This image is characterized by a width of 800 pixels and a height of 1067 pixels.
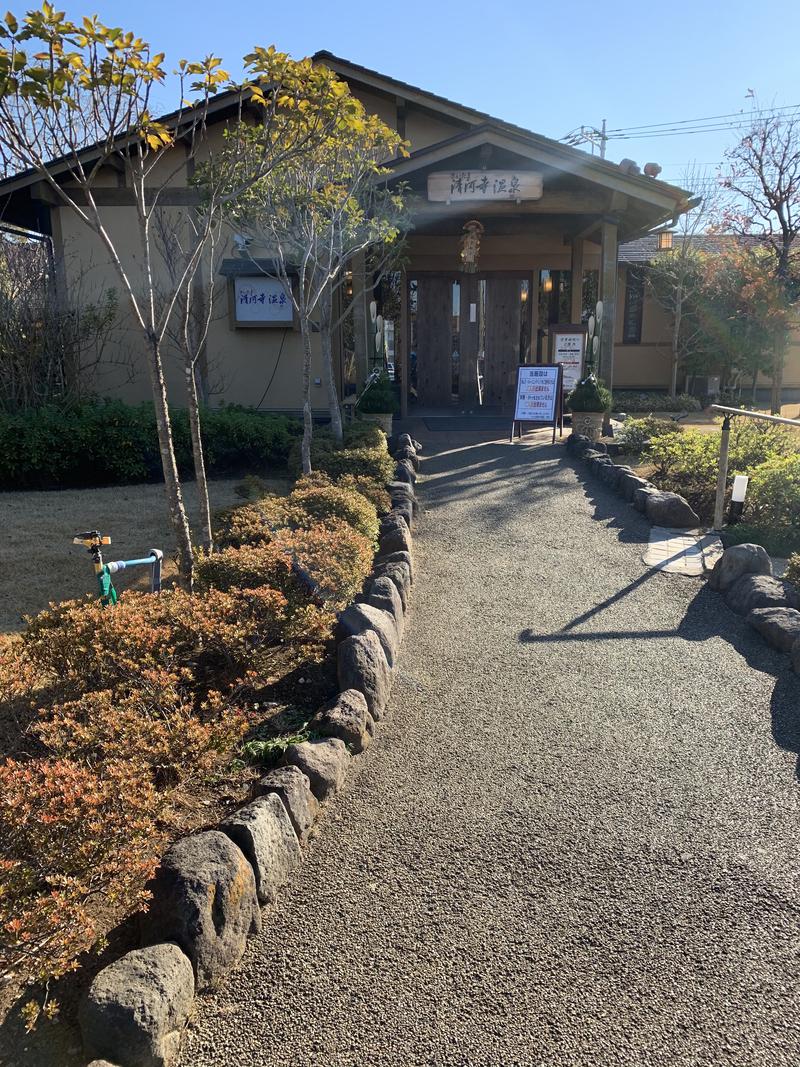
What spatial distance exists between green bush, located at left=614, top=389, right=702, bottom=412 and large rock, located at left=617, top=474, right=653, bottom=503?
9124mm

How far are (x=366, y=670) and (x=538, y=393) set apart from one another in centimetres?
984

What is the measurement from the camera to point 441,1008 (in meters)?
2.35

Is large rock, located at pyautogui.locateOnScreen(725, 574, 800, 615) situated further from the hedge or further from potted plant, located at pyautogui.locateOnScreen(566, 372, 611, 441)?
potted plant, located at pyautogui.locateOnScreen(566, 372, 611, 441)

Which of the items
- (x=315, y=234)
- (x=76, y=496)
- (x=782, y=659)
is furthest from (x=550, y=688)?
(x=76, y=496)

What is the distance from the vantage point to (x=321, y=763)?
3371 millimetres

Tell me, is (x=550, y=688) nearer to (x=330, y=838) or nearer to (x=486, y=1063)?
(x=330, y=838)

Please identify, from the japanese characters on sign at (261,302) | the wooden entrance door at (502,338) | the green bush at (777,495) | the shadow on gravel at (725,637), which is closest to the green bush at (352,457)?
the shadow on gravel at (725,637)

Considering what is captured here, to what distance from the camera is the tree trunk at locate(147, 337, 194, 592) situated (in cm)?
464

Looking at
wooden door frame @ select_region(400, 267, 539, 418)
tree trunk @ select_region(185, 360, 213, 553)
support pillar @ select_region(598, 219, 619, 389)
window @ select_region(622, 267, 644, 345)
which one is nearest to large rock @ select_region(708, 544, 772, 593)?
tree trunk @ select_region(185, 360, 213, 553)

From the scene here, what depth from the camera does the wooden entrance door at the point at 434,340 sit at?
54.6 feet

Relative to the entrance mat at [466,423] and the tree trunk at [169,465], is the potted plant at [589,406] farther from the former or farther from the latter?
the tree trunk at [169,465]

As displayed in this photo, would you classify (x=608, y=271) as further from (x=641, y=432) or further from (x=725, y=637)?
(x=725, y=637)

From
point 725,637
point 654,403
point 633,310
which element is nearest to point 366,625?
point 725,637

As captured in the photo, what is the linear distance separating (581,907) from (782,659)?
8.88 feet
